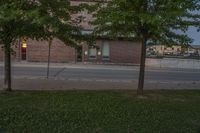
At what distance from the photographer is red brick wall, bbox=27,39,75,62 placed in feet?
134

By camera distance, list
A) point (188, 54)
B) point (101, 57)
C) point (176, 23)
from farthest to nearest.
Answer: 1. point (188, 54)
2. point (101, 57)
3. point (176, 23)

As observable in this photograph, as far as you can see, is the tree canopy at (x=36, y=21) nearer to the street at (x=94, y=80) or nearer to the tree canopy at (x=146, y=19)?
the tree canopy at (x=146, y=19)

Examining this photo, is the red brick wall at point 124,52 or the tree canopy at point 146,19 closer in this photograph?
the tree canopy at point 146,19

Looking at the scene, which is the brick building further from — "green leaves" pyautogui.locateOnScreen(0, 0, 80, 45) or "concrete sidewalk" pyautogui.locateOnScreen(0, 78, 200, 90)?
"green leaves" pyautogui.locateOnScreen(0, 0, 80, 45)

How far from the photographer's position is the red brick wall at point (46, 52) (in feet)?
134

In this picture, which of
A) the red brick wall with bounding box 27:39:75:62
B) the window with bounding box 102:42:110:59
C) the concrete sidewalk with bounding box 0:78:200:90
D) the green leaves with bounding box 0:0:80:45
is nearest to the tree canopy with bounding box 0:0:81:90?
the green leaves with bounding box 0:0:80:45
